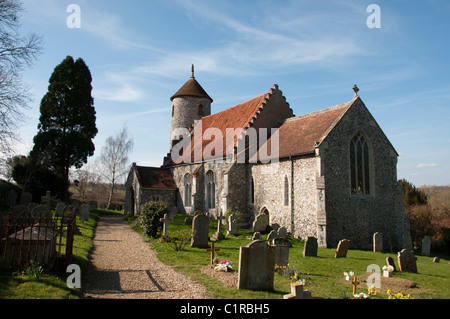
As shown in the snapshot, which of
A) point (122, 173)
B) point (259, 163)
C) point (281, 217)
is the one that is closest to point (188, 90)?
point (122, 173)

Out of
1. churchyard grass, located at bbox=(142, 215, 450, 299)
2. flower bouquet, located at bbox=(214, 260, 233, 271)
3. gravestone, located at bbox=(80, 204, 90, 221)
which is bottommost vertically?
churchyard grass, located at bbox=(142, 215, 450, 299)

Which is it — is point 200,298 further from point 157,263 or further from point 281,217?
point 281,217

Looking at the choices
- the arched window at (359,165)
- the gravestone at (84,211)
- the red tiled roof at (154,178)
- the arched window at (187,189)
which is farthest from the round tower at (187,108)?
the arched window at (359,165)

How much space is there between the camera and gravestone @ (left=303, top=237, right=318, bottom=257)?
13.0 metres

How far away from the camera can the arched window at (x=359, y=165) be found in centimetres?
1819

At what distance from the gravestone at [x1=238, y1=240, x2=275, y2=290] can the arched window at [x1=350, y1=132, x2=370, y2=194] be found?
11.6 m

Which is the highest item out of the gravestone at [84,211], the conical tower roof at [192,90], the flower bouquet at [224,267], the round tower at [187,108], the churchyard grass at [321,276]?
the conical tower roof at [192,90]

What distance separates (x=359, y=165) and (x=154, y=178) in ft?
59.1

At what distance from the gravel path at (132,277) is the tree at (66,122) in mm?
18107

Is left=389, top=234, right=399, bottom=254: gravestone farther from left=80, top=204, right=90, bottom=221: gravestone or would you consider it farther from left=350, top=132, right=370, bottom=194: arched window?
left=80, top=204, right=90, bottom=221: gravestone

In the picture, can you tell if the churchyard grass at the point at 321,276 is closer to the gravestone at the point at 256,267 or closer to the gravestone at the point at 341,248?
the gravestone at the point at 256,267

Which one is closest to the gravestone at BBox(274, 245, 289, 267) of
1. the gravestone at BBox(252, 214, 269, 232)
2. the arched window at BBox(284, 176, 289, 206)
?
the gravestone at BBox(252, 214, 269, 232)

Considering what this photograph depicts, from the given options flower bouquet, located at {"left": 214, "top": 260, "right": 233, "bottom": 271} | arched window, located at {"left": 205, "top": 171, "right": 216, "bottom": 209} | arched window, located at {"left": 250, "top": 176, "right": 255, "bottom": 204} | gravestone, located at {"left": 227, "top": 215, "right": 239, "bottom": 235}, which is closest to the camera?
flower bouquet, located at {"left": 214, "top": 260, "right": 233, "bottom": 271}

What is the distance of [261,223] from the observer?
18.8 meters
